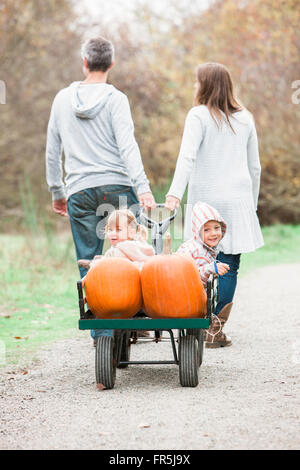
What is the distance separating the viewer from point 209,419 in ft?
12.3

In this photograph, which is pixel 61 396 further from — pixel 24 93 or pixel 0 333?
pixel 24 93

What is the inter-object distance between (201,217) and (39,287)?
464 cm

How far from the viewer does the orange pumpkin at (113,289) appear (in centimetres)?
438

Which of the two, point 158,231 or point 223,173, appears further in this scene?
point 223,173

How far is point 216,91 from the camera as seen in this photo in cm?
580

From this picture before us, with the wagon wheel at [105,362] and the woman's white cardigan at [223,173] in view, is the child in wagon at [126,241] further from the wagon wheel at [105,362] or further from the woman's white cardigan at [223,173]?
the woman's white cardigan at [223,173]

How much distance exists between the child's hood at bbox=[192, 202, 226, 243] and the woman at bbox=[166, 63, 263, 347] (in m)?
0.38

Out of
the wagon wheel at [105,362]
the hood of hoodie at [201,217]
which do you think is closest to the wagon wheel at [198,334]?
the wagon wheel at [105,362]

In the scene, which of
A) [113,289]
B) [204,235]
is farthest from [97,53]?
[113,289]

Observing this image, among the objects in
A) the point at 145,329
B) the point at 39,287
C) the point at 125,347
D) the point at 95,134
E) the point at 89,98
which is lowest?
the point at 39,287

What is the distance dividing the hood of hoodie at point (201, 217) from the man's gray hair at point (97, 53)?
1301 mm

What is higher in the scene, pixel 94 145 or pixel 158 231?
pixel 94 145

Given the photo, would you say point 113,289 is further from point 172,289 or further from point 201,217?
point 201,217

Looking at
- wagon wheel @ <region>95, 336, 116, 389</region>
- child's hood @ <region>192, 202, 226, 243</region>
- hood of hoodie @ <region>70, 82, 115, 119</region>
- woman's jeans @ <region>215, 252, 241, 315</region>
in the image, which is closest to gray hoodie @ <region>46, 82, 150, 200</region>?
hood of hoodie @ <region>70, 82, 115, 119</region>
